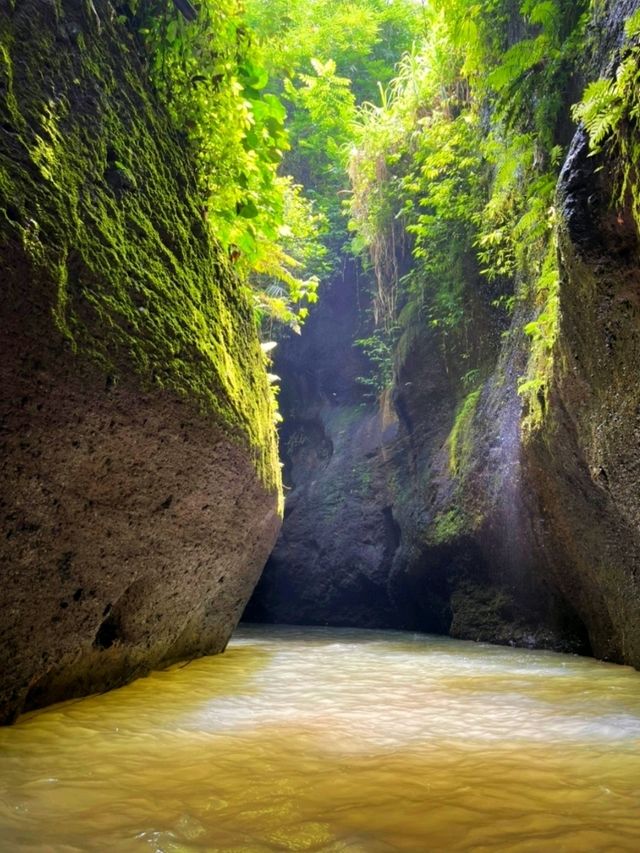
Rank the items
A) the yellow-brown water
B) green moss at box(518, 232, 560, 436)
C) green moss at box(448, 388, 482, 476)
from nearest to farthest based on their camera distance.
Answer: the yellow-brown water → green moss at box(518, 232, 560, 436) → green moss at box(448, 388, 482, 476)

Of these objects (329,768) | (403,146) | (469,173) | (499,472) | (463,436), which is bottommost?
(329,768)

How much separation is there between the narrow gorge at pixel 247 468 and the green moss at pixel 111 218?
0.02m

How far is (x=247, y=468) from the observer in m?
5.45

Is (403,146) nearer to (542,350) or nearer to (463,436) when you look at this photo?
(463,436)

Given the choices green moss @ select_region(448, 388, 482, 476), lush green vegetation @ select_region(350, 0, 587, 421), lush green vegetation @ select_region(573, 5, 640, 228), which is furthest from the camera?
green moss @ select_region(448, 388, 482, 476)

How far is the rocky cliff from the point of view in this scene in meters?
4.58

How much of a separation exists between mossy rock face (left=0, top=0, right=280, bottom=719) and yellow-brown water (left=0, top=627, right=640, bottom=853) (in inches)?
23.6

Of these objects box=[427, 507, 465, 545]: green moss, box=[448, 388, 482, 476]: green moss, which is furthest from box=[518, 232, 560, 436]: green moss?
box=[427, 507, 465, 545]: green moss

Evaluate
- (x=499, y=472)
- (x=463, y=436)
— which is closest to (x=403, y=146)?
(x=463, y=436)

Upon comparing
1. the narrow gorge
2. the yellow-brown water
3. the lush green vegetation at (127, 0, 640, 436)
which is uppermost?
the lush green vegetation at (127, 0, 640, 436)

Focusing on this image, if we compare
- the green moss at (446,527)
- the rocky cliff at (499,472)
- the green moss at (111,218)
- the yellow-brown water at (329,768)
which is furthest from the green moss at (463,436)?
the green moss at (111,218)

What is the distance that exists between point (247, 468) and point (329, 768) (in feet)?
9.70

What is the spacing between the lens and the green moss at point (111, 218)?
3062 mm

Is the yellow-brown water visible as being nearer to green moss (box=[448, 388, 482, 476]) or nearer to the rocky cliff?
the rocky cliff
